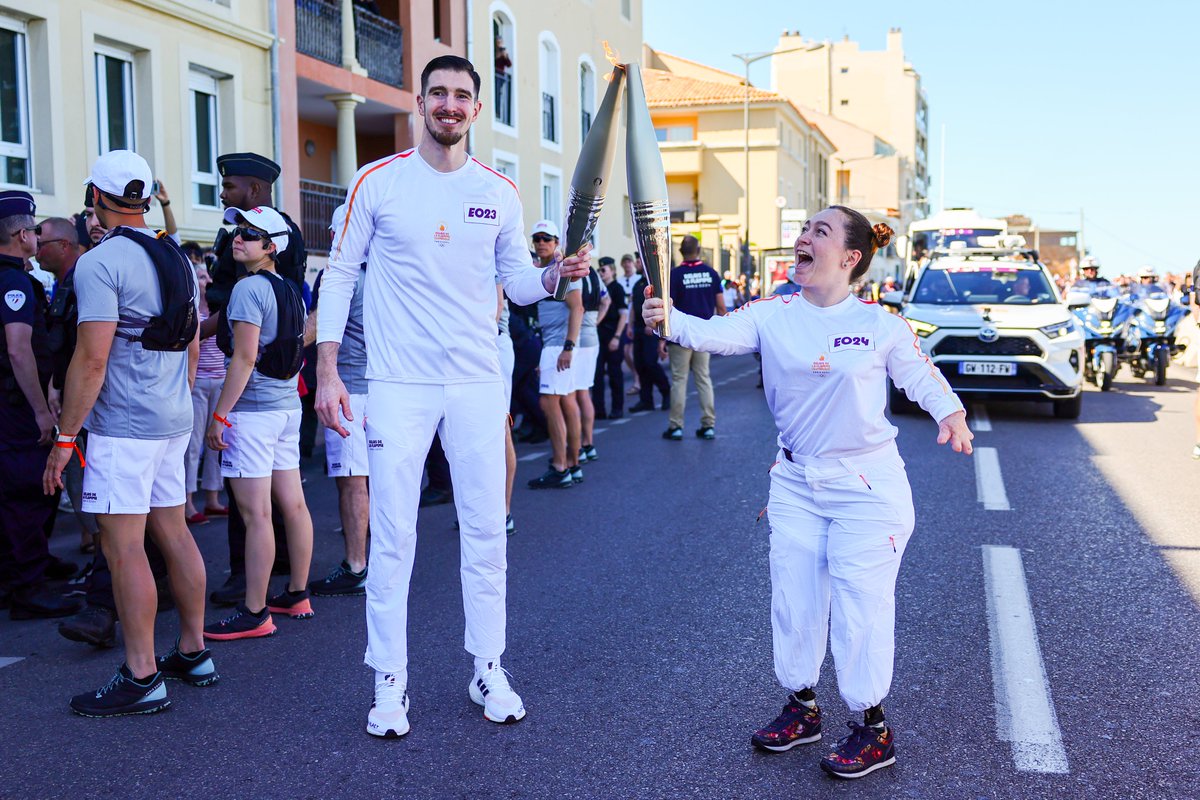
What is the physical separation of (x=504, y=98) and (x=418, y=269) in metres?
23.2

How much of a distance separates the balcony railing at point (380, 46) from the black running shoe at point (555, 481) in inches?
557

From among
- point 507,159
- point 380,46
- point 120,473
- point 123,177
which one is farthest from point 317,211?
point 120,473

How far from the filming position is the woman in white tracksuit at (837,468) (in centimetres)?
377

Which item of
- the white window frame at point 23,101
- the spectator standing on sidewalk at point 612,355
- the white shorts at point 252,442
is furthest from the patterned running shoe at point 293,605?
the white window frame at point 23,101

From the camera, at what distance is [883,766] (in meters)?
3.77

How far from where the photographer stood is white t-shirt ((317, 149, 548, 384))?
165 inches

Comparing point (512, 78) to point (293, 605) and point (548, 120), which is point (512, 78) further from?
point (293, 605)

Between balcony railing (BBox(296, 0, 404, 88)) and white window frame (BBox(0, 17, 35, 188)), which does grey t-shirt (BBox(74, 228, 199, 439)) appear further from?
balcony railing (BBox(296, 0, 404, 88))

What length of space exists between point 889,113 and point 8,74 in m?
94.3

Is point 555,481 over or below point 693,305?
below

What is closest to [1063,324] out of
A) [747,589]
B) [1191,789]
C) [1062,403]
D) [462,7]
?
[1062,403]

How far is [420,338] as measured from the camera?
13.7 ft

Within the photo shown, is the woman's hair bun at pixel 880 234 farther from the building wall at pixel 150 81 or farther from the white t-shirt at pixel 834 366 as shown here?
the building wall at pixel 150 81

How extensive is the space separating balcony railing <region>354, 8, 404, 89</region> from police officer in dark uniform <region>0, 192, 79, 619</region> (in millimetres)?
16256
